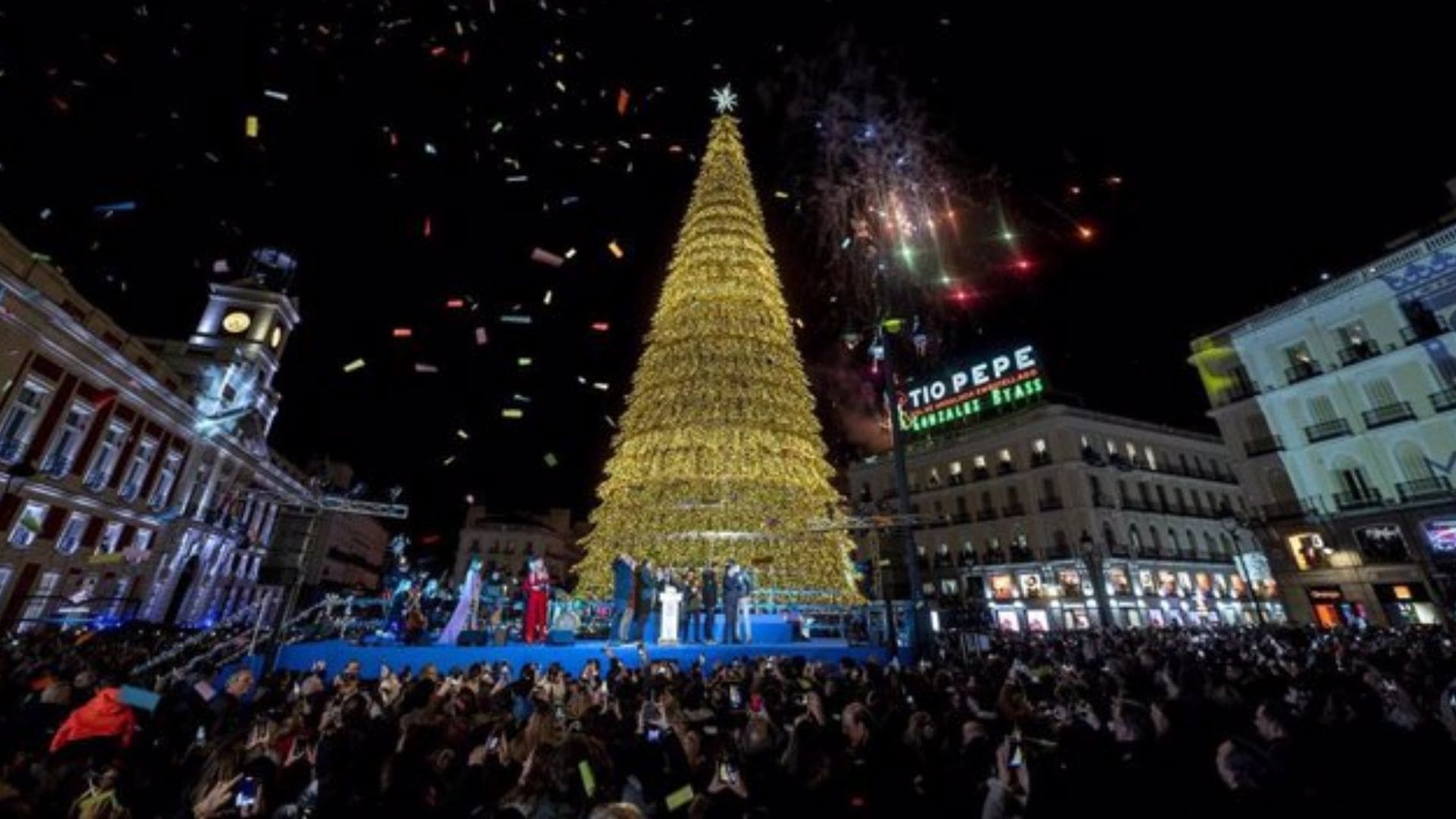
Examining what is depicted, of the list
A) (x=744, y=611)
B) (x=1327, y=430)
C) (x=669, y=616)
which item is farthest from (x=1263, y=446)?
(x=669, y=616)

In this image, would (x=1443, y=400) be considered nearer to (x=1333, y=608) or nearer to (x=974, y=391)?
(x=1333, y=608)

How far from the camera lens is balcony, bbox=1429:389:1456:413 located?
927 inches

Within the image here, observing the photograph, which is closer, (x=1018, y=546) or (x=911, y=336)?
(x=911, y=336)

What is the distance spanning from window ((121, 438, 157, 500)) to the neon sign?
4339cm

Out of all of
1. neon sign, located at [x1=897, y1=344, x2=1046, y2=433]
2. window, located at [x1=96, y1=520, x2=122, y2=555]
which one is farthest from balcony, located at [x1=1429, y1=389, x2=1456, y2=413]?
window, located at [x1=96, y1=520, x2=122, y2=555]

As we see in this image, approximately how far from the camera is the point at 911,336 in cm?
1541

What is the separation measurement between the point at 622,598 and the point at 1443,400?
33301 mm

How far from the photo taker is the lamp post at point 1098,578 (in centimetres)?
3659

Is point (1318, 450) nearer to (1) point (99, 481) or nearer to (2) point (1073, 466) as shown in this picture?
(2) point (1073, 466)

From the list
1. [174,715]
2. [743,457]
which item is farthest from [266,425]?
[174,715]

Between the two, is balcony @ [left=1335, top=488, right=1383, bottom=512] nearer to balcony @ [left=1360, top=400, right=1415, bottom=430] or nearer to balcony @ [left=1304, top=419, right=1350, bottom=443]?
balcony @ [left=1304, top=419, right=1350, bottom=443]

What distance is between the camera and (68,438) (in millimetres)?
23688

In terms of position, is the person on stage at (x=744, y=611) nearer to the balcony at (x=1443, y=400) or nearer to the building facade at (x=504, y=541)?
the balcony at (x=1443, y=400)

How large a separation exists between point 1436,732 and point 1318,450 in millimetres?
32133
